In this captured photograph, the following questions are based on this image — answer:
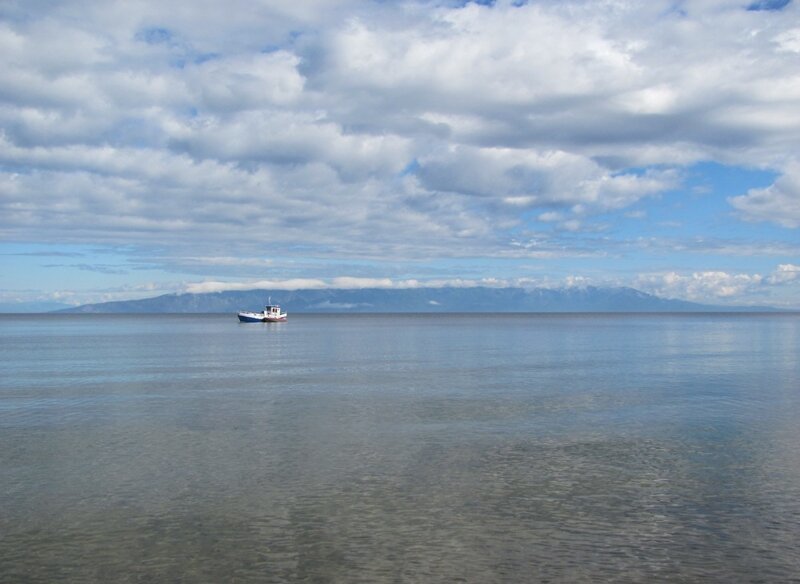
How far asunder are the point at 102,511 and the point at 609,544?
14668 millimetres

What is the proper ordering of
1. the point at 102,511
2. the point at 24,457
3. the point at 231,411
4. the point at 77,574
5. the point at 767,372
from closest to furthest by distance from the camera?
the point at 77,574
the point at 102,511
the point at 24,457
the point at 231,411
the point at 767,372

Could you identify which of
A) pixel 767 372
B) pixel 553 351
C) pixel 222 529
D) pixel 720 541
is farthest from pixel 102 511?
pixel 553 351

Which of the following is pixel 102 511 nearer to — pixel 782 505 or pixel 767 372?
pixel 782 505

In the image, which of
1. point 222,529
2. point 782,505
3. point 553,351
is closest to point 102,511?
point 222,529

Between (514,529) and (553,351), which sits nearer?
(514,529)

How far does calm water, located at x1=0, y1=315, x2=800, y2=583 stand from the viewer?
17.5 meters

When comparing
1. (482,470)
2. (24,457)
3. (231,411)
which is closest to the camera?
(482,470)

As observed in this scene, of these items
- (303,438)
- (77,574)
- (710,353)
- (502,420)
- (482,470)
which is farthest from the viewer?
(710,353)

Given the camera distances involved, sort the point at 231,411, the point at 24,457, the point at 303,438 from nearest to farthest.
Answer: the point at 24,457 → the point at 303,438 → the point at 231,411

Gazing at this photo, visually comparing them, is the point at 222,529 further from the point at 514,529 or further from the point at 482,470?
the point at 482,470

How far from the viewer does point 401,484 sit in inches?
958

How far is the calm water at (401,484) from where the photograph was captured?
57.3 feet

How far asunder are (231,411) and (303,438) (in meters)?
9.86

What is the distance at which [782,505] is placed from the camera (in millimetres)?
21828
